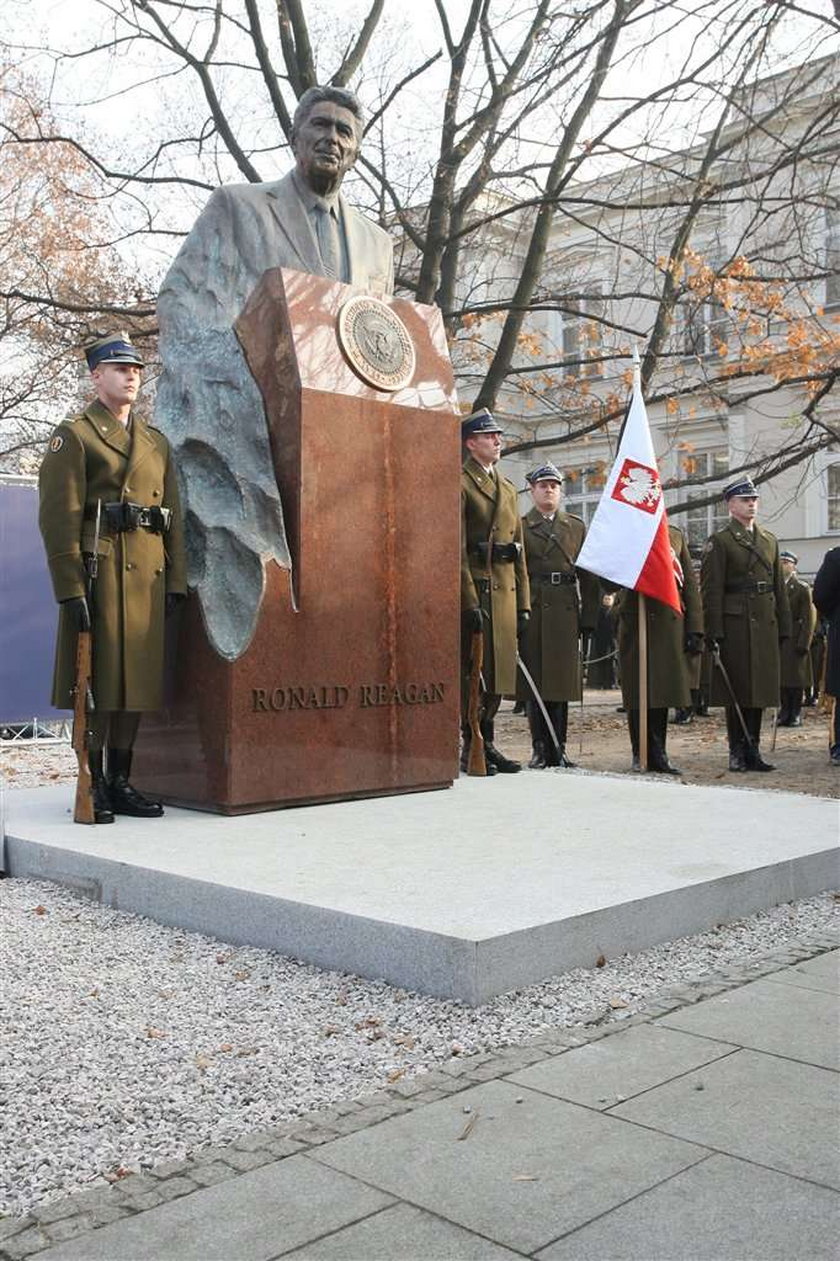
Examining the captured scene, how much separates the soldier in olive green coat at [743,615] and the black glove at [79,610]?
222 inches

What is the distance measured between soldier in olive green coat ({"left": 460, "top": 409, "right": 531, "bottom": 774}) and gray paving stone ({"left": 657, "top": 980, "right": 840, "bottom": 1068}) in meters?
3.85

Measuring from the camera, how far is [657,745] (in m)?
9.41

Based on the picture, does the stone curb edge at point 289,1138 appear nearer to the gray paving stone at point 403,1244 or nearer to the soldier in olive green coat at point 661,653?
the gray paving stone at point 403,1244

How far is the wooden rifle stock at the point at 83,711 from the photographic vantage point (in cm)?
545

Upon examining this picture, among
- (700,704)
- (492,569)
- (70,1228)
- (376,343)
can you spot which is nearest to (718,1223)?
(70,1228)

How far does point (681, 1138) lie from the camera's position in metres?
2.46

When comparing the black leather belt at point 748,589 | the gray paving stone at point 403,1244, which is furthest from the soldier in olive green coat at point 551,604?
the gray paving stone at point 403,1244

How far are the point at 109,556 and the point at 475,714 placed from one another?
7.85ft

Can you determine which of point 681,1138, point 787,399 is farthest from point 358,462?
point 787,399

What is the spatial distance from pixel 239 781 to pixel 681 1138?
333 centimetres

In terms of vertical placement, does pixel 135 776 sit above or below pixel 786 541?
below

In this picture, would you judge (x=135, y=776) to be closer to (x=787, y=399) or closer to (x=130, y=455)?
(x=130, y=455)

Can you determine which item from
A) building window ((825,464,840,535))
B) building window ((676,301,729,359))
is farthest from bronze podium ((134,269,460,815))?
building window ((825,464,840,535))

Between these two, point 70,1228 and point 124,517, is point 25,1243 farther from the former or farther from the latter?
point 124,517
